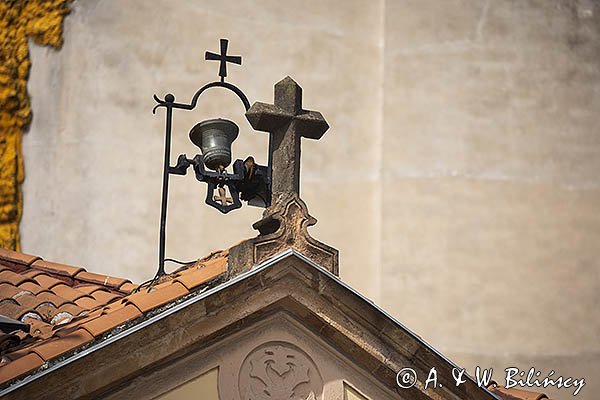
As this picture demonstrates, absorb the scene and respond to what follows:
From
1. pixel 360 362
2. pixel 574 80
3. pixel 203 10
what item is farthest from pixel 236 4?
pixel 360 362

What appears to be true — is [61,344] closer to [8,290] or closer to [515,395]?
[8,290]

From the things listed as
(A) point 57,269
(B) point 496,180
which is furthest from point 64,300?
(B) point 496,180

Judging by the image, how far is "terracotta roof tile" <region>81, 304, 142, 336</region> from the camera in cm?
760

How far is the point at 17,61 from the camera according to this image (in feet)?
52.9

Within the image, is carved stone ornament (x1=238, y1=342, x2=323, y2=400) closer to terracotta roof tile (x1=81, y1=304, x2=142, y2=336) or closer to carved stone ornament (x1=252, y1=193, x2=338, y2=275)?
carved stone ornament (x1=252, y1=193, x2=338, y2=275)

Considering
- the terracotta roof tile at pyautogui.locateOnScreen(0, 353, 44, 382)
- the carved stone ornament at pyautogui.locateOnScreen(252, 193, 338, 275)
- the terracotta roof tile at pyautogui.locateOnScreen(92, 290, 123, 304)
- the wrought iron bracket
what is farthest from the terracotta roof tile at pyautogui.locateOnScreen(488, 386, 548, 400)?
the terracotta roof tile at pyautogui.locateOnScreen(0, 353, 44, 382)

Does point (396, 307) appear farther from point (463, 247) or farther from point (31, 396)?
point (31, 396)

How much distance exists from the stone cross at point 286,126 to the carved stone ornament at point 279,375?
3.00 ft

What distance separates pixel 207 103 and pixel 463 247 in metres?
3.16

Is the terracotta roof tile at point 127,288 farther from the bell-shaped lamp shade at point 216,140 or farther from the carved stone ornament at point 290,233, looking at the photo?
the carved stone ornament at point 290,233

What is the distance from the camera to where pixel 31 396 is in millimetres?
7266

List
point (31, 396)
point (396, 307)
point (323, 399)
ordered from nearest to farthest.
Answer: point (31, 396)
point (323, 399)
point (396, 307)

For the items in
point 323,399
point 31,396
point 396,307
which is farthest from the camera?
point 396,307

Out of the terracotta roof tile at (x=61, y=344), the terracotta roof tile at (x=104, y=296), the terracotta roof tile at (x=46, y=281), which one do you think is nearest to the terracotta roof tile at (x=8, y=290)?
the terracotta roof tile at (x=46, y=281)
